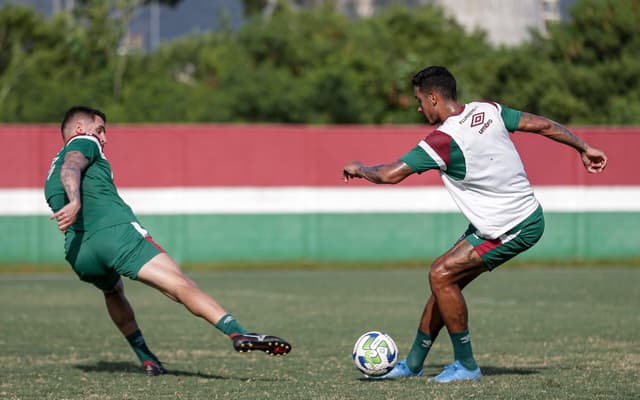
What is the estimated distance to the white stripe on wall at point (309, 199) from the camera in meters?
21.0

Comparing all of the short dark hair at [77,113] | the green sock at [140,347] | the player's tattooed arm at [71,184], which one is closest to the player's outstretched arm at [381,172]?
the player's tattooed arm at [71,184]

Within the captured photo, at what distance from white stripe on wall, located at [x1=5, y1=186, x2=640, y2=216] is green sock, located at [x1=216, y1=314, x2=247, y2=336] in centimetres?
1377

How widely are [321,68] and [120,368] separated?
24.3m

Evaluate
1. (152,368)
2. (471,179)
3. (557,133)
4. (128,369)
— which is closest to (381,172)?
(471,179)

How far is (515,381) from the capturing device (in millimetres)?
7918

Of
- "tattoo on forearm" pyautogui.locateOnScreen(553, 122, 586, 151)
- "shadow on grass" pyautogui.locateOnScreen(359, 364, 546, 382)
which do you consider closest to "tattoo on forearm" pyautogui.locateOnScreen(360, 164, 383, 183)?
"tattoo on forearm" pyautogui.locateOnScreen(553, 122, 586, 151)

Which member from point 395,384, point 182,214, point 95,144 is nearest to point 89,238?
point 95,144

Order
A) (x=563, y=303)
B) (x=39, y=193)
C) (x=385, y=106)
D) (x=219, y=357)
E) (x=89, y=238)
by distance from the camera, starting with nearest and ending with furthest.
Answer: (x=89, y=238), (x=219, y=357), (x=563, y=303), (x=39, y=193), (x=385, y=106)

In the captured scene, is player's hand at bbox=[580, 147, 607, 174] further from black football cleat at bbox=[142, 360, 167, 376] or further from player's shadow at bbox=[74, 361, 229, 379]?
black football cleat at bbox=[142, 360, 167, 376]

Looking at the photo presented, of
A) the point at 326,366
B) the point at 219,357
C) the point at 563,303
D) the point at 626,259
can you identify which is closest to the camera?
the point at 326,366

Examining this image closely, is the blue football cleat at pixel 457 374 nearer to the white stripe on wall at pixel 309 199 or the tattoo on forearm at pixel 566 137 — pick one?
the tattoo on forearm at pixel 566 137

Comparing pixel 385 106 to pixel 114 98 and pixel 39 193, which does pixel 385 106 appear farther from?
pixel 39 193

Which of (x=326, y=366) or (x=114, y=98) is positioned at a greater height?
(x=114, y=98)

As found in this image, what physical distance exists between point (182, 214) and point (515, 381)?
13948mm
